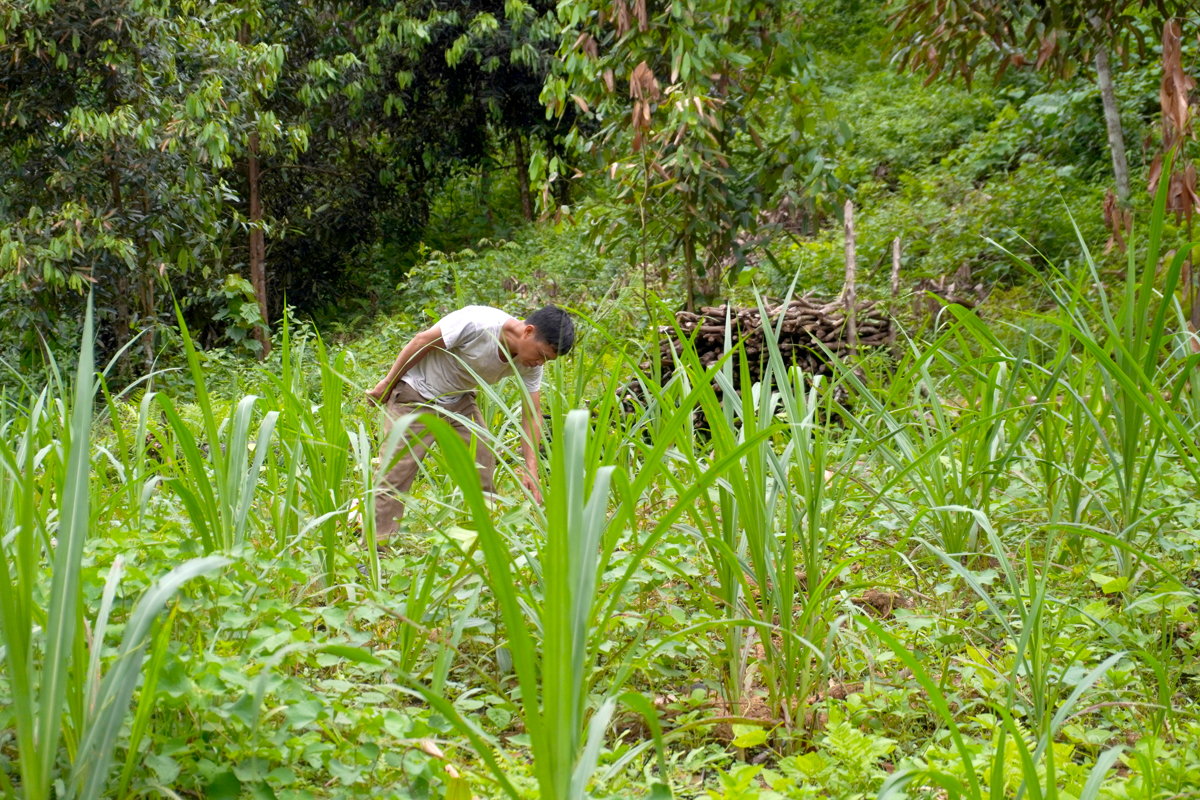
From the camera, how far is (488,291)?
9.32 m

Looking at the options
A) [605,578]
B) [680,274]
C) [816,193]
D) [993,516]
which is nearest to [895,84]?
[680,274]

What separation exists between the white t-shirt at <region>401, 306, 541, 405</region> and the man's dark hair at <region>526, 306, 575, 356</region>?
0.15 metres

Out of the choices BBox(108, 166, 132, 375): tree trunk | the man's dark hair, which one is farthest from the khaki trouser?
BBox(108, 166, 132, 375): tree trunk

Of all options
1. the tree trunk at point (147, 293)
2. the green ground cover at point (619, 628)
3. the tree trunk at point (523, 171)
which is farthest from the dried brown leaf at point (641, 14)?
the tree trunk at point (523, 171)

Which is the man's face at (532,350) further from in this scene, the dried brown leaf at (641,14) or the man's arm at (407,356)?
the dried brown leaf at (641,14)

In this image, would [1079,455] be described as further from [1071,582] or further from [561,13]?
[561,13]

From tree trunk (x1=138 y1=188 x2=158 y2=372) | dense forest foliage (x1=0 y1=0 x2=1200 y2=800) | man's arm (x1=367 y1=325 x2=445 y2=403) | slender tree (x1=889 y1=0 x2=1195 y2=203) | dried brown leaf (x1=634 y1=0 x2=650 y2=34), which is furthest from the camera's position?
tree trunk (x1=138 y1=188 x2=158 y2=372)

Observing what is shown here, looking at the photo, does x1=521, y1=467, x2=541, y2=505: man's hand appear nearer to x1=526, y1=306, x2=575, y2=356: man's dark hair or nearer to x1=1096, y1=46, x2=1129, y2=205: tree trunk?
x1=526, y1=306, x2=575, y2=356: man's dark hair

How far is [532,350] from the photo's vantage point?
3.27 m

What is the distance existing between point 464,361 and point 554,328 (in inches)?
13.1

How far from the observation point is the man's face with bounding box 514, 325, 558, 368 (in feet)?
10.5

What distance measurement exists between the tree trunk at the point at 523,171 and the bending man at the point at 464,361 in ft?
29.2

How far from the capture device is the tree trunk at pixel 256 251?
9.49 m

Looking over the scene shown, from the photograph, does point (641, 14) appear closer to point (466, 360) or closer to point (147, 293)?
point (466, 360)
